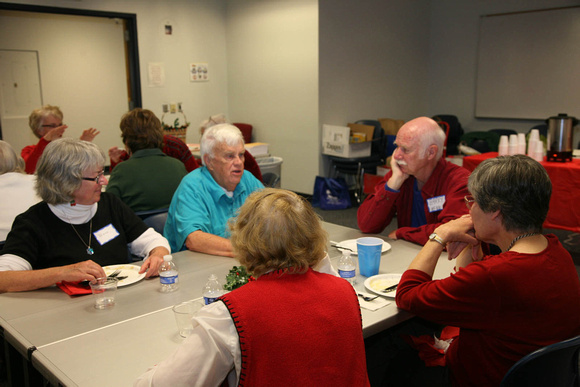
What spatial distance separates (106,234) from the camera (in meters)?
2.26

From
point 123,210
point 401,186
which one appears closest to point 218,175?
point 123,210

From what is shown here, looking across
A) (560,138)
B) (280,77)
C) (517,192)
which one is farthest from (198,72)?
(517,192)

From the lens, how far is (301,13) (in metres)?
6.71

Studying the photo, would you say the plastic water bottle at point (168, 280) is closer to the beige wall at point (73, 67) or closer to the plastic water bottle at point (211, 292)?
the plastic water bottle at point (211, 292)

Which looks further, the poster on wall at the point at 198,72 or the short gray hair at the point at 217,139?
the poster on wall at the point at 198,72

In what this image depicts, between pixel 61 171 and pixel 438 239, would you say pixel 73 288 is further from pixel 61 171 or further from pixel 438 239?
pixel 438 239

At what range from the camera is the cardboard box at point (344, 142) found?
661 centimetres

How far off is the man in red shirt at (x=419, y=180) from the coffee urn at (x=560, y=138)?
2.36 meters

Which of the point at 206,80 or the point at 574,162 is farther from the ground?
the point at 206,80

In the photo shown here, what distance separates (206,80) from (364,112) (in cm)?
240

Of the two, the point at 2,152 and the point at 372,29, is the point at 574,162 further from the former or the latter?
the point at 2,152

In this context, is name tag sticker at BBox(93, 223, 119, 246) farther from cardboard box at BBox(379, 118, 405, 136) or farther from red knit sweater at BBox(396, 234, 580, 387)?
cardboard box at BBox(379, 118, 405, 136)

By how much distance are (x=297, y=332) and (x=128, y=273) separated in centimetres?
117

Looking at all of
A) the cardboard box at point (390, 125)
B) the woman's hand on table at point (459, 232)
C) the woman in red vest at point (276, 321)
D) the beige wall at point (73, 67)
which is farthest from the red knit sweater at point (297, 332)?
the beige wall at point (73, 67)
